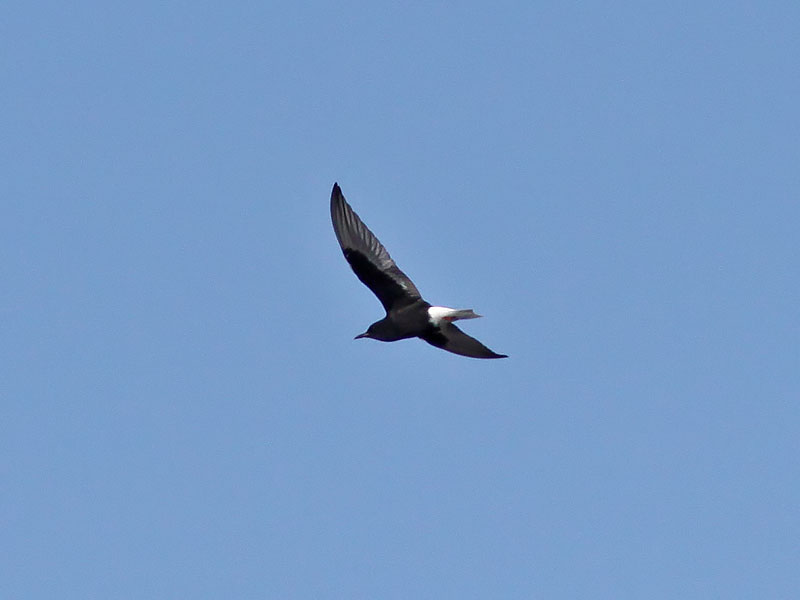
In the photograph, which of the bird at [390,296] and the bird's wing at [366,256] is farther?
the bird's wing at [366,256]

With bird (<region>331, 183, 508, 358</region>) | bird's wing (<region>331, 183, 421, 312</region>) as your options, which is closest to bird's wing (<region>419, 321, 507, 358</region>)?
bird (<region>331, 183, 508, 358</region>)

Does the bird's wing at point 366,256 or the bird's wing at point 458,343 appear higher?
the bird's wing at point 366,256

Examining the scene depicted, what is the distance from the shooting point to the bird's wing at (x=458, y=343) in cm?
2264

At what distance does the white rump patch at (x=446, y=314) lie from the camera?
21.4 metres

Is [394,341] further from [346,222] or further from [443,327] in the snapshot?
[346,222]

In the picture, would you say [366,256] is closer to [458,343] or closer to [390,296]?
[390,296]

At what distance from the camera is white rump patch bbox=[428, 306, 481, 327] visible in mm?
21391

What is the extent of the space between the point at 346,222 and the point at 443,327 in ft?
9.26

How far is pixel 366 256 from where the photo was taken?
75.0ft

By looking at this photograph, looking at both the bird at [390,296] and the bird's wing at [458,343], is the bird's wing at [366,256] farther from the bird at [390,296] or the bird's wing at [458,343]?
the bird's wing at [458,343]

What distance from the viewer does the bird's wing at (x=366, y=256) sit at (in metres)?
22.6

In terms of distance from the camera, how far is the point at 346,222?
2295 centimetres

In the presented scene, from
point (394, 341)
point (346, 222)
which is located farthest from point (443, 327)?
point (346, 222)

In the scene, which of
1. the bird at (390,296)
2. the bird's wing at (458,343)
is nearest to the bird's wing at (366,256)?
the bird at (390,296)
